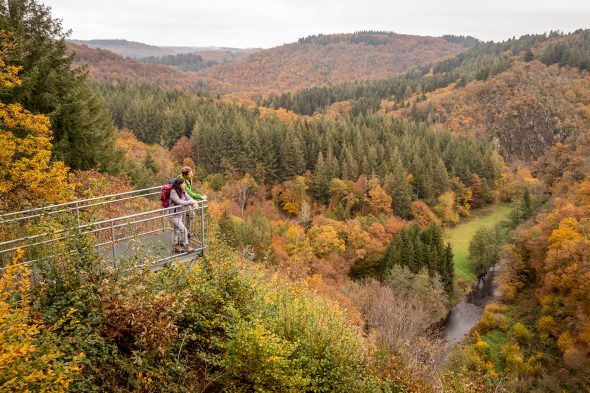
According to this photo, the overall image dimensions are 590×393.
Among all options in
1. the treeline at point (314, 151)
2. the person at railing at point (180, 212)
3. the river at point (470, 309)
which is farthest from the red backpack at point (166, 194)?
the treeline at point (314, 151)

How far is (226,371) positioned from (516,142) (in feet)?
471

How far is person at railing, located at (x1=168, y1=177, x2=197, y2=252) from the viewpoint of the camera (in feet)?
38.2

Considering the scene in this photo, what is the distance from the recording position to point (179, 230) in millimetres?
11820

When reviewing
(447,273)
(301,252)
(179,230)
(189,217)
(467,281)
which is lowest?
(467,281)

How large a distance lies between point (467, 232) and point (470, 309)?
28.9 metres

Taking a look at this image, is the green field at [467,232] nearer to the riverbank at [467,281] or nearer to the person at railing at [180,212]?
the riverbank at [467,281]

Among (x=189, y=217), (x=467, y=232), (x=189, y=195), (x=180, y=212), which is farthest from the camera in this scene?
(x=467, y=232)

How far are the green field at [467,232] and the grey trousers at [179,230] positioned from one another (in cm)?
5583

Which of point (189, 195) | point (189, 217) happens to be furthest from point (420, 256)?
point (189, 195)

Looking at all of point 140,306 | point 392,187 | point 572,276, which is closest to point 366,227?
point 392,187

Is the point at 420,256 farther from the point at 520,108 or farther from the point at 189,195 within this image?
the point at 520,108

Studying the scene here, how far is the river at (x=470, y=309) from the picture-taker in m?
45.4

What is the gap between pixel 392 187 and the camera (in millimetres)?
75625

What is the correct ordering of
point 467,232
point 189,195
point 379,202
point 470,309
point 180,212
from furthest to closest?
point 467,232, point 379,202, point 470,309, point 189,195, point 180,212
